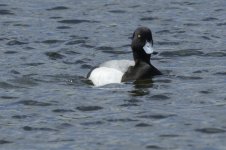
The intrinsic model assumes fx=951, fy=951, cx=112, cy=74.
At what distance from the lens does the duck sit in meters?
17.1

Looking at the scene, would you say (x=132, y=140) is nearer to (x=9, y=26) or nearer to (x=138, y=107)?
(x=138, y=107)

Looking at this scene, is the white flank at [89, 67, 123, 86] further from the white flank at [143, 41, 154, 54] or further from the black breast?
the white flank at [143, 41, 154, 54]

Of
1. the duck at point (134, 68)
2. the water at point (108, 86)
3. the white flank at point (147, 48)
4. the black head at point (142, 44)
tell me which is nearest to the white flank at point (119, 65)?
the duck at point (134, 68)

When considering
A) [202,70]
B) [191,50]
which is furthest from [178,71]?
[191,50]

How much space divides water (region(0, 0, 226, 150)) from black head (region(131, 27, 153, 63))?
1.86 feet

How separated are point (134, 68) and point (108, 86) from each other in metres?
0.87

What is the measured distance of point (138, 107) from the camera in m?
15.0

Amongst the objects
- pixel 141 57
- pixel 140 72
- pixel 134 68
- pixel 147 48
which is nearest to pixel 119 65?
pixel 134 68

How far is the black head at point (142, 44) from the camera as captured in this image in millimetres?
17547

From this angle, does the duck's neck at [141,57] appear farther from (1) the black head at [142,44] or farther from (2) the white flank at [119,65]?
(2) the white flank at [119,65]

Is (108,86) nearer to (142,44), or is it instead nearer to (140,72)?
(140,72)

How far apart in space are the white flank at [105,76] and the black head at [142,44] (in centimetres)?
71

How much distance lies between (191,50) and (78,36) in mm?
2817

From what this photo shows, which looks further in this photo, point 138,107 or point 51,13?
point 51,13
